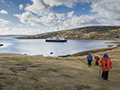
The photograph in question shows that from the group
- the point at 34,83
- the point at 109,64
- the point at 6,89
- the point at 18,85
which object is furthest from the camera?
the point at 109,64

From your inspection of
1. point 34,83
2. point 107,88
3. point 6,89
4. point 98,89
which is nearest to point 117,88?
point 107,88

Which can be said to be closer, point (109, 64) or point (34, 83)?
point (34, 83)

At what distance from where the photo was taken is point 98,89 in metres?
6.44

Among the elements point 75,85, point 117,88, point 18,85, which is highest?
point 18,85

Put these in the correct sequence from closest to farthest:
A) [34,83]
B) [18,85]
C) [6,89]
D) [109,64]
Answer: [6,89] → [18,85] → [34,83] → [109,64]

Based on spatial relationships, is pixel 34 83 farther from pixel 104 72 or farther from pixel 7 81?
pixel 104 72

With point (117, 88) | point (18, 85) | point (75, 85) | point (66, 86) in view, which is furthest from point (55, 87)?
point (117, 88)

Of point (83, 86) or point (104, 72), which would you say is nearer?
point (83, 86)

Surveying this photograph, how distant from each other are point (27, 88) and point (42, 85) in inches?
38.0

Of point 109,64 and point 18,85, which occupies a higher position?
point 109,64

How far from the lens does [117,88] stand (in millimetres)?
6938

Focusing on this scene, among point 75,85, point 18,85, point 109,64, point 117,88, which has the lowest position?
point 117,88

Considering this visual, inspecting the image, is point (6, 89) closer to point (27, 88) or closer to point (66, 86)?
point (27, 88)

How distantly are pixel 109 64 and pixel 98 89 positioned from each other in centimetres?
265
